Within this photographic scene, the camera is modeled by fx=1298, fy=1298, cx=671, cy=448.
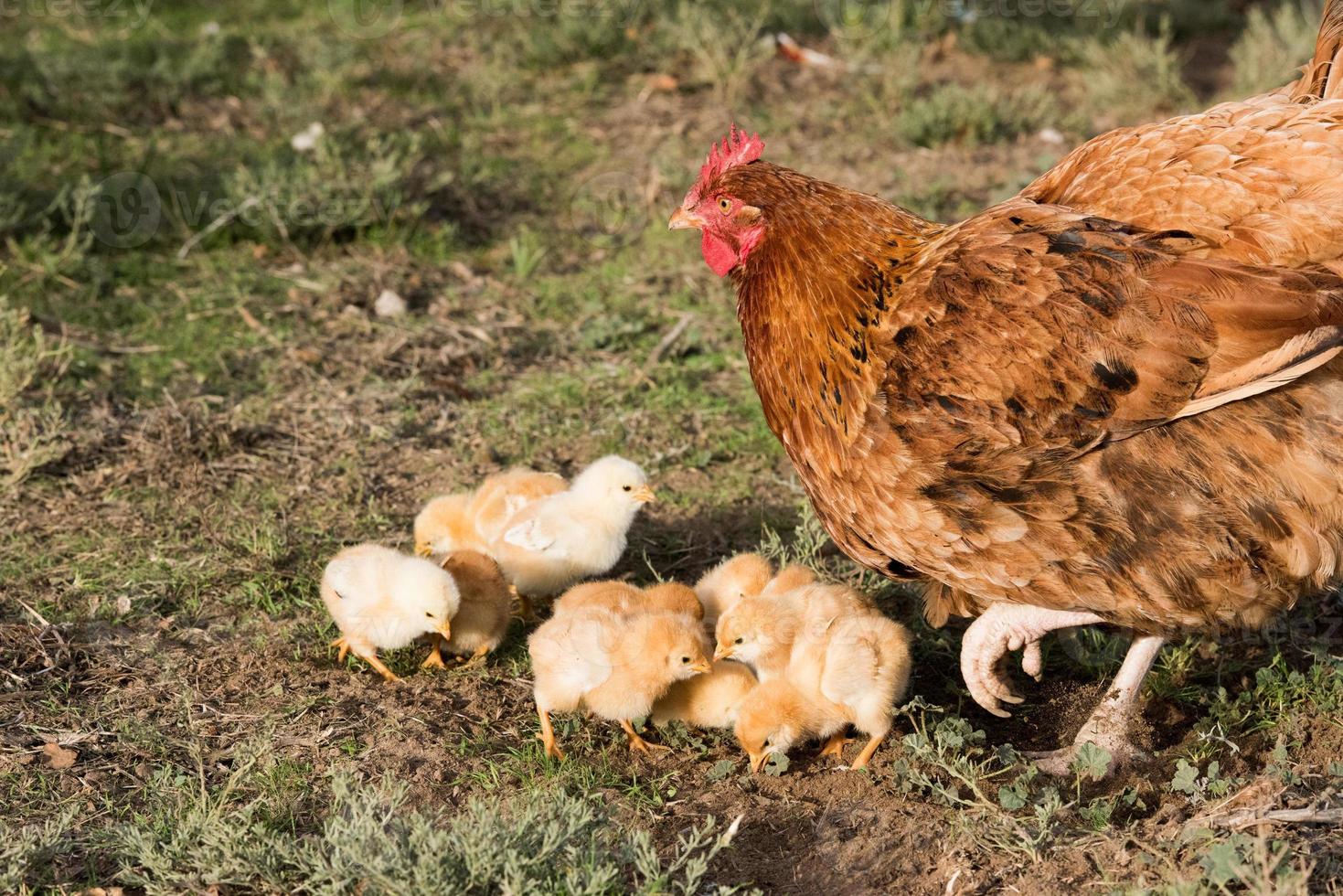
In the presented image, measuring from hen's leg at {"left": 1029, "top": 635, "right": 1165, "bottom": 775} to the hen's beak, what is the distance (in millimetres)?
1801

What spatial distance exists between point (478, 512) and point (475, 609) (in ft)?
1.63

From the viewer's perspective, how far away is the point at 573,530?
440cm

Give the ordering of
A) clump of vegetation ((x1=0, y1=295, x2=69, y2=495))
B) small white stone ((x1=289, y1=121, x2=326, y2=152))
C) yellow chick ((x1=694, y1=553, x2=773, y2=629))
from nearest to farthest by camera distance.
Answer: yellow chick ((x1=694, y1=553, x2=773, y2=629))
clump of vegetation ((x1=0, y1=295, x2=69, y2=495))
small white stone ((x1=289, y1=121, x2=326, y2=152))

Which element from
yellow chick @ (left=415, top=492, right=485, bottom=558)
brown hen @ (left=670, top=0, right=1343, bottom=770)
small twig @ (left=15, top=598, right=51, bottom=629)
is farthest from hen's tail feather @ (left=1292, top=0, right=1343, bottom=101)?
small twig @ (left=15, top=598, right=51, bottom=629)

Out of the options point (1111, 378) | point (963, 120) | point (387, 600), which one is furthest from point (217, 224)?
point (1111, 378)

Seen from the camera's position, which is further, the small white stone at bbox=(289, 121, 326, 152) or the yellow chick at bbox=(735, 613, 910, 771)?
the small white stone at bbox=(289, 121, 326, 152)

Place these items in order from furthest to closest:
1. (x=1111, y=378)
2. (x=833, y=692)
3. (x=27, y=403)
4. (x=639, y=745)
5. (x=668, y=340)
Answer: (x=668, y=340) < (x=27, y=403) < (x=639, y=745) < (x=833, y=692) < (x=1111, y=378)

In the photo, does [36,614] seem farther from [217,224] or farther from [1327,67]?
[1327,67]

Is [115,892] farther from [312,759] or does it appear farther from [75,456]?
[75,456]

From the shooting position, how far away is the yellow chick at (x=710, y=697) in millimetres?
3906

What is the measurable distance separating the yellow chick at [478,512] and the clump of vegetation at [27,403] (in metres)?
1.58

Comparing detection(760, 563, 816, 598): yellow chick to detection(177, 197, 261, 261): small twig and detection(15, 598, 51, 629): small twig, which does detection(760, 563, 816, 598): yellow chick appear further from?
detection(177, 197, 261, 261): small twig

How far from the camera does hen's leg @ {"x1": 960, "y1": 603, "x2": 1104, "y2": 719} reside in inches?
150

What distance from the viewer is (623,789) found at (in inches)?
144
